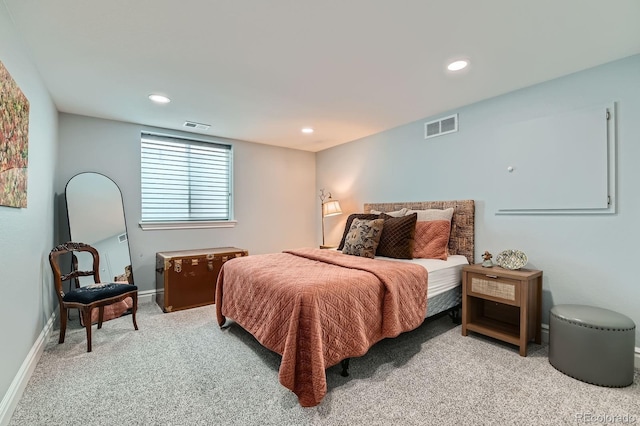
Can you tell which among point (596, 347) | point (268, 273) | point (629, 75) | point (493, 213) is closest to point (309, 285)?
point (268, 273)

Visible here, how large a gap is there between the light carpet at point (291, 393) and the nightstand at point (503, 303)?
113 mm

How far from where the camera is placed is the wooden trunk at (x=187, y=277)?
11.2ft

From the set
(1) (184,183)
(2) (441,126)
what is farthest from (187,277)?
(2) (441,126)

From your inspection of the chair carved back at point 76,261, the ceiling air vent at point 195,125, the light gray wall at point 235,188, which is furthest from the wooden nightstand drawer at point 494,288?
the chair carved back at point 76,261

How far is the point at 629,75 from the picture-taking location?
2189 millimetres

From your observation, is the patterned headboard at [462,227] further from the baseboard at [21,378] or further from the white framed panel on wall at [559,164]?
the baseboard at [21,378]

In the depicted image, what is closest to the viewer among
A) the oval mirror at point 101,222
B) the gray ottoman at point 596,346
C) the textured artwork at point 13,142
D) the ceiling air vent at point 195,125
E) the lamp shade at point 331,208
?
the textured artwork at point 13,142

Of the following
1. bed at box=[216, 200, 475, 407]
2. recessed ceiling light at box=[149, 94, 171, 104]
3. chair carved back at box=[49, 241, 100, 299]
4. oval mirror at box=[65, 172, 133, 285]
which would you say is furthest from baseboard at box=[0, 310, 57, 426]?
recessed ceiling light at box=[149, 94, 171, 104]

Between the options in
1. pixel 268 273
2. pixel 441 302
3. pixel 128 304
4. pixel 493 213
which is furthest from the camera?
pixel 128 304

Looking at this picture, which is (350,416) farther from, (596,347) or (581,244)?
(581,244)

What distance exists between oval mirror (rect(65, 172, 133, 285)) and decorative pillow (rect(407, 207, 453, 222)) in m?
3.49

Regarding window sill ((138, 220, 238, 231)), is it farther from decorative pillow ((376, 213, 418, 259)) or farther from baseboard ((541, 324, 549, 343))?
baseboard ((541, 324, 549, 343))

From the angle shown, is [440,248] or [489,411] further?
[440,248]

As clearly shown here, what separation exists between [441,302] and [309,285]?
4.99 feet
